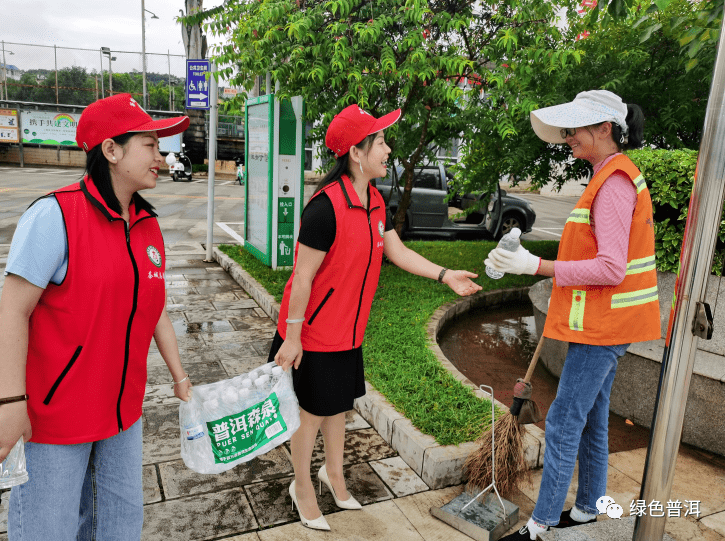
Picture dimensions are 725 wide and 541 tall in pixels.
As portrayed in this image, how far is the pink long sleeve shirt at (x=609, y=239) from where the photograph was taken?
2.34 metres

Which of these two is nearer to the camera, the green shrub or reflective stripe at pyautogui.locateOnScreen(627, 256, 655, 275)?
reflective stripe at pyautogui.locateOnScreen(627, 256, 655, 275)

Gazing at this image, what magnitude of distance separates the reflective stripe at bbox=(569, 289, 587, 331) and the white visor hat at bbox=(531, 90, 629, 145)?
0.72 metres

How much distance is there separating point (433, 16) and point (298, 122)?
2221 millimetres

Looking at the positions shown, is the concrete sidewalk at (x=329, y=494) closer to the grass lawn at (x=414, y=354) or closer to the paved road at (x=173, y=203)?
the grass lawn at (x=414, y=354)

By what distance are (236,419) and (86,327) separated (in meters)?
0.85

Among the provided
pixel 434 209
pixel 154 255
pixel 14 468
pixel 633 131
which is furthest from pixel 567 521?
pixel 434 209

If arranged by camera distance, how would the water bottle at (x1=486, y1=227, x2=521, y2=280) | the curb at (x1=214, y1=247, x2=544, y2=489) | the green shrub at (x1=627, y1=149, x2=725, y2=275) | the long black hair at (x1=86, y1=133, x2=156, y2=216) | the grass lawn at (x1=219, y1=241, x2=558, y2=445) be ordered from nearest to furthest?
the long black hair at (x1=86, y1=133, x2=156, y2=216) → the water bottle at (x1=486, y1=227, x2=521, y2=280) → the curb at (x1=214, y1=247, x2=544, y2=489) → the grass lawn at (x1=219, y1=241, x2=558, y2=445) → the green shrub at (x1=627, y1=149, x2=725, y2=275)

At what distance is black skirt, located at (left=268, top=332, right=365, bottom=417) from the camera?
106 inches

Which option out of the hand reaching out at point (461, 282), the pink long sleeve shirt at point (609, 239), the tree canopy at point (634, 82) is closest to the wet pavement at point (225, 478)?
the hand reaching out at point (461, 282)

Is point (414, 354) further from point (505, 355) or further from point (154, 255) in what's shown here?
point (154, 255)

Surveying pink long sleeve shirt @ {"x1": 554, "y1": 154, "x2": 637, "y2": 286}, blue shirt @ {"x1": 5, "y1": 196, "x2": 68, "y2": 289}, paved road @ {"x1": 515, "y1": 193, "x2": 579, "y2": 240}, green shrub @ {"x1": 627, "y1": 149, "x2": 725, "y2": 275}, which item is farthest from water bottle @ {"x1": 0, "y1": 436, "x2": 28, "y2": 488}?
paved road @ {"x1": 515, "y1": 193, "x2": 579, "y2": 240}

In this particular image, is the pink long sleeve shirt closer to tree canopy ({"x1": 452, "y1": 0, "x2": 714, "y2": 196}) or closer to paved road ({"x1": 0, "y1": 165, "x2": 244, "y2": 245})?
tree canopy ({"x1": 452, "y1": 0, "x2": 714, "y2": 196})

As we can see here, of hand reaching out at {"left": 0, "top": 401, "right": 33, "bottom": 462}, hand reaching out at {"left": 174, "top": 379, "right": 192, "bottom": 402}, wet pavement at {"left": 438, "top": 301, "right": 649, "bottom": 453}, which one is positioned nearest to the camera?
hand reaching out at {"left": 0, "top": 401, "right": 33, "bottom": 462}

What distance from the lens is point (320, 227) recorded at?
2.51 metres
